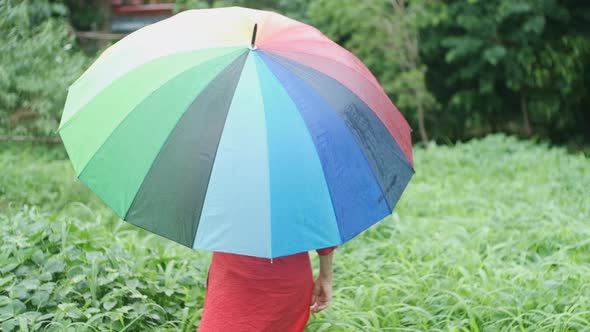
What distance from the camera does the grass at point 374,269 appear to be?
2.96 m

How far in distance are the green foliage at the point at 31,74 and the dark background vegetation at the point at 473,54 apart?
2274 mm

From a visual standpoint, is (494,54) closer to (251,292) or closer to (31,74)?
(31,74)

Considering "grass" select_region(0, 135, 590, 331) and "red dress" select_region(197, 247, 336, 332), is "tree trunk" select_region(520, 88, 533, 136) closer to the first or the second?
"grass" select_region(0, 135, 590, 331)

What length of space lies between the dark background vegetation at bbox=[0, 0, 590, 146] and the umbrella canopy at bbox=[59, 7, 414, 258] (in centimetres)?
664

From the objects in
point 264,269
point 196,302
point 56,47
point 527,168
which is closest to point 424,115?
point 527,168

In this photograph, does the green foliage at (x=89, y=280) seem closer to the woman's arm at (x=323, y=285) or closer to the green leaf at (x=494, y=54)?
the woman's arm at (x=323, y=285)

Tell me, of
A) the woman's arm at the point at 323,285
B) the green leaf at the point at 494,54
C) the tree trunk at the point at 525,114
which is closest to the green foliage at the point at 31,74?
the woman's arm at the point at 323,285

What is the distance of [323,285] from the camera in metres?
2.51

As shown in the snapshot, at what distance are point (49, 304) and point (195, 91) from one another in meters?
1.45

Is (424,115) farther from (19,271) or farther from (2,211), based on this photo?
(19,271)

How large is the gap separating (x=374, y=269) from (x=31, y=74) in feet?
12.0

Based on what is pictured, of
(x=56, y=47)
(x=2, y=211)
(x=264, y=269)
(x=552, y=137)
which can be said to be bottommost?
(x=552, y=137)

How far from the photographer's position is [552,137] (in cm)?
1088

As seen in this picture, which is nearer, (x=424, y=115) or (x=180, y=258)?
(x=180, y=258)
